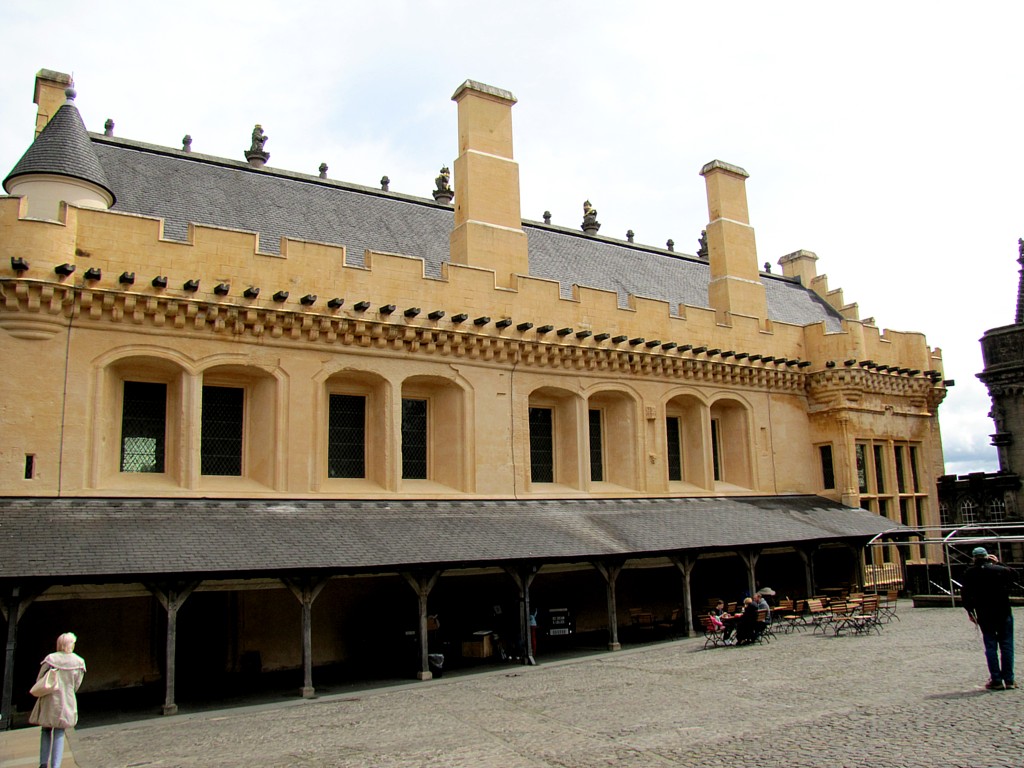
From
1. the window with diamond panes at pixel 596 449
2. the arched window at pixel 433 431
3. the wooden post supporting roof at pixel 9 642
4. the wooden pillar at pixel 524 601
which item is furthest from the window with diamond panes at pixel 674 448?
the wooden post supporting roof at pixel 9 642

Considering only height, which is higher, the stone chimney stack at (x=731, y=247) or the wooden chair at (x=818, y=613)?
the stone chimney stack at (x=731, y=247)

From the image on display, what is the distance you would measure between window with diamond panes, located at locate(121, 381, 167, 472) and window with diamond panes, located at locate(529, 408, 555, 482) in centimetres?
876

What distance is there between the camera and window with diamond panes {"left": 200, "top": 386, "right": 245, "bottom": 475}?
1752cm

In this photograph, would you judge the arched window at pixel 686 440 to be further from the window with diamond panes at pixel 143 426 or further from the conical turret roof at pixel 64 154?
the conical turret roof at pixel 64 154

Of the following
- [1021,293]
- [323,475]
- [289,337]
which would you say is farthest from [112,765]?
[1021,293]

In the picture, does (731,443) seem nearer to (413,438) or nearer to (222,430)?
(413,438)

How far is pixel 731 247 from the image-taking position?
90.2 feet

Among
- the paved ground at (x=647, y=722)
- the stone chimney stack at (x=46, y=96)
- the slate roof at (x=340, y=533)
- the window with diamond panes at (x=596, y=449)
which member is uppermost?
the stone chimney stack at (x=46, y=96)

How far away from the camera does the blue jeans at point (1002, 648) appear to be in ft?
35.9

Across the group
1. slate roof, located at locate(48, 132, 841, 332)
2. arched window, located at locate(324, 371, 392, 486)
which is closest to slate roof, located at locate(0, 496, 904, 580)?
arched window, located at locate(324, 371, 392, 486)

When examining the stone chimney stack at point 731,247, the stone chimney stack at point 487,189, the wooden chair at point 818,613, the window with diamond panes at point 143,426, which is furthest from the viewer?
the stone chimney stack at point 731,247

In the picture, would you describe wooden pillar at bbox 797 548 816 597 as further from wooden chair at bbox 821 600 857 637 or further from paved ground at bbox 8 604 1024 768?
paved ground at bbox 8 604 1024 768

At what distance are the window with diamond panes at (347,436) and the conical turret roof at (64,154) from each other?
654 cm

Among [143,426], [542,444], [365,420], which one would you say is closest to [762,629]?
[542,444]
